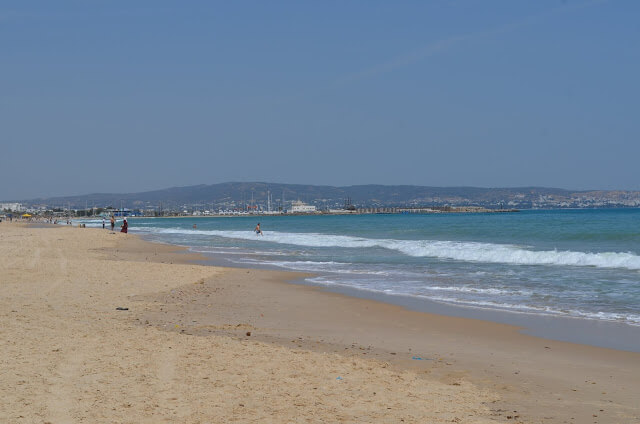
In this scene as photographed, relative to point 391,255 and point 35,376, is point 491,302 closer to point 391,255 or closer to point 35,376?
point 35,376

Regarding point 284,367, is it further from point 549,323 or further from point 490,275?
point 490,275

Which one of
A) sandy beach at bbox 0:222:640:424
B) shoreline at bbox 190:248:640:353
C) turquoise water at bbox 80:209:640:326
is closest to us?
sandy beach at bbox 0:222:640:424

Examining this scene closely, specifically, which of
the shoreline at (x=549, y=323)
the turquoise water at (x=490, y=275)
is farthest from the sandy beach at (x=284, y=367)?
the turquoise water at (x=490, y=275)

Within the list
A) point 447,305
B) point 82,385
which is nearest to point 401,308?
point 447,305

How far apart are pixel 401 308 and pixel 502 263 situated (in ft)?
38.2

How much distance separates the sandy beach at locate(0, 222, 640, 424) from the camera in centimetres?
535

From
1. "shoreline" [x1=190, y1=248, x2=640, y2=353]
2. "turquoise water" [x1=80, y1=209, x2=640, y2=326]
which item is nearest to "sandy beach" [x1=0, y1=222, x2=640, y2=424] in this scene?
"shoreline" [x1=190, y1=248, x2=640, y2=353]

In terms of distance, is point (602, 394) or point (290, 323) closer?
point (602, 394)

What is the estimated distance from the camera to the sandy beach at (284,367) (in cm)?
535

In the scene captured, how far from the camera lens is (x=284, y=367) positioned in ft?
22.4

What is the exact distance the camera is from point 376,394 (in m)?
5.95

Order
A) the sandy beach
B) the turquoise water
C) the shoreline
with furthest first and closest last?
1. the turquoise water
2. the shoreline
3. the sandy beach

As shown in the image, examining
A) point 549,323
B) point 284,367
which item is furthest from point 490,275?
point 284,367

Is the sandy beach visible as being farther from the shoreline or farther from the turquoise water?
the turquoise water
